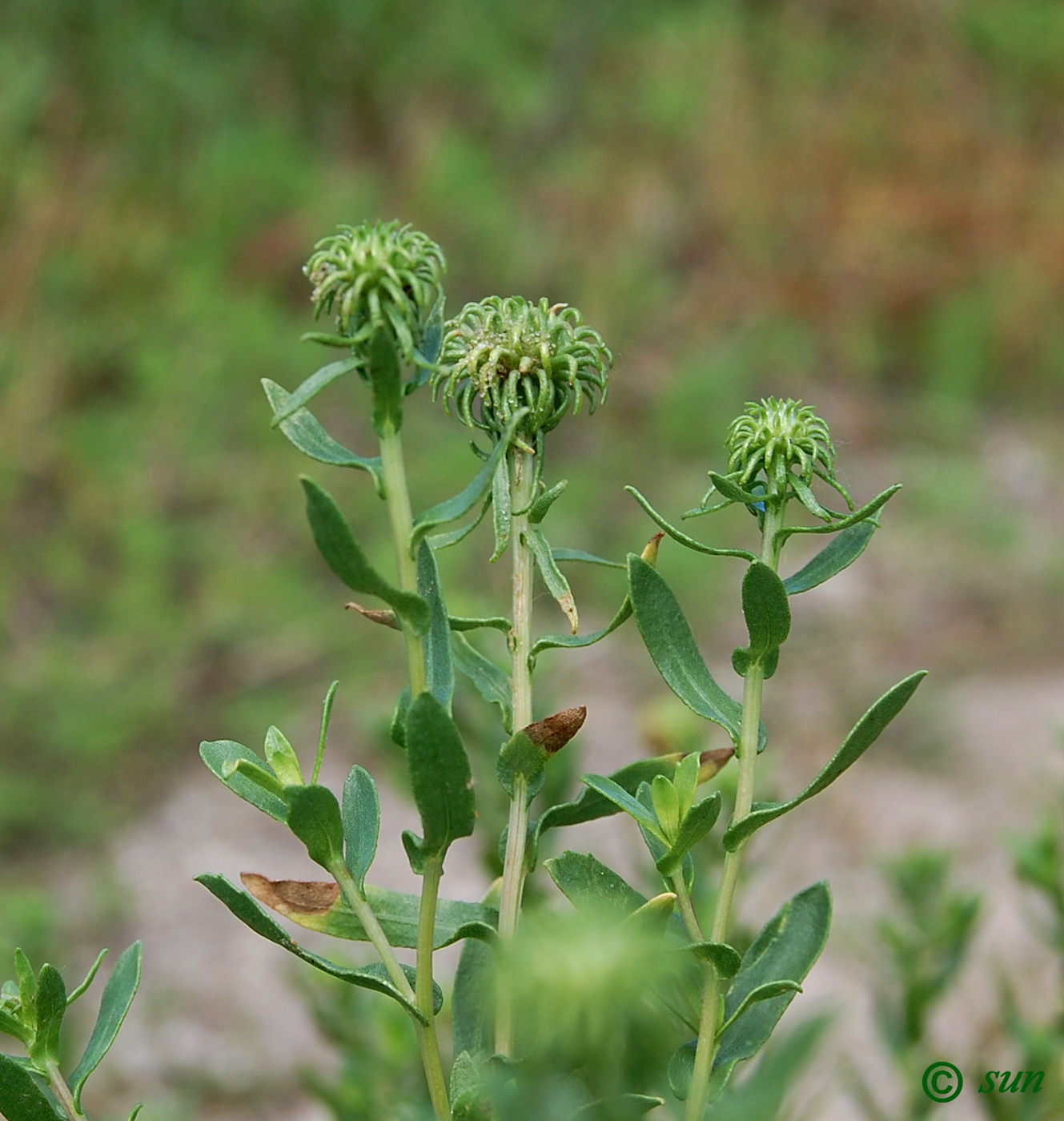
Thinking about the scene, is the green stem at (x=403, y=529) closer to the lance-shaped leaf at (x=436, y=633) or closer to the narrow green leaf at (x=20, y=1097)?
the lance-shaped leaf at (x=436, y=633)

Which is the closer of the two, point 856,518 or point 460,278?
point 856,518

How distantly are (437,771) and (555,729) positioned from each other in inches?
2.6

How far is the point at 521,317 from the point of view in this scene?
0.55 meters

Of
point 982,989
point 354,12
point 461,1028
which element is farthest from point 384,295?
point 354,12

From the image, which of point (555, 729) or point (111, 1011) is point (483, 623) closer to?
point (555, 729)

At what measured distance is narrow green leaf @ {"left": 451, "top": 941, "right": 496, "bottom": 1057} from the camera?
2.00ft

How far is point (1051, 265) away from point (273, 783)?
4.06 metres

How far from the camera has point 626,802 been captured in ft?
1.82

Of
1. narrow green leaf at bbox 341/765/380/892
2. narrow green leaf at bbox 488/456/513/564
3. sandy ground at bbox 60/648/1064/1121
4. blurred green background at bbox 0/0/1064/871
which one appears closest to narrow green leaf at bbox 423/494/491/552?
narrow green leaf at bbox 488/456/513/564

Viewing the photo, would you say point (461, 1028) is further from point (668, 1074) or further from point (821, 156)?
point (821, 156)

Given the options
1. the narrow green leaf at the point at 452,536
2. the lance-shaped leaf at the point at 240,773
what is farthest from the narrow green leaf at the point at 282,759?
the narrow green leaf at the point at 452,536

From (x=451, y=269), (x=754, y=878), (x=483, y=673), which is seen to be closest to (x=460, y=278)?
(x=451, y=269)

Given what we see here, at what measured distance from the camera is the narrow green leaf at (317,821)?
0.50m

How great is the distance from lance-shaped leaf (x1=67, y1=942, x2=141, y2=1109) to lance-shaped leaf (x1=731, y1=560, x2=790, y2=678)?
0.30m
